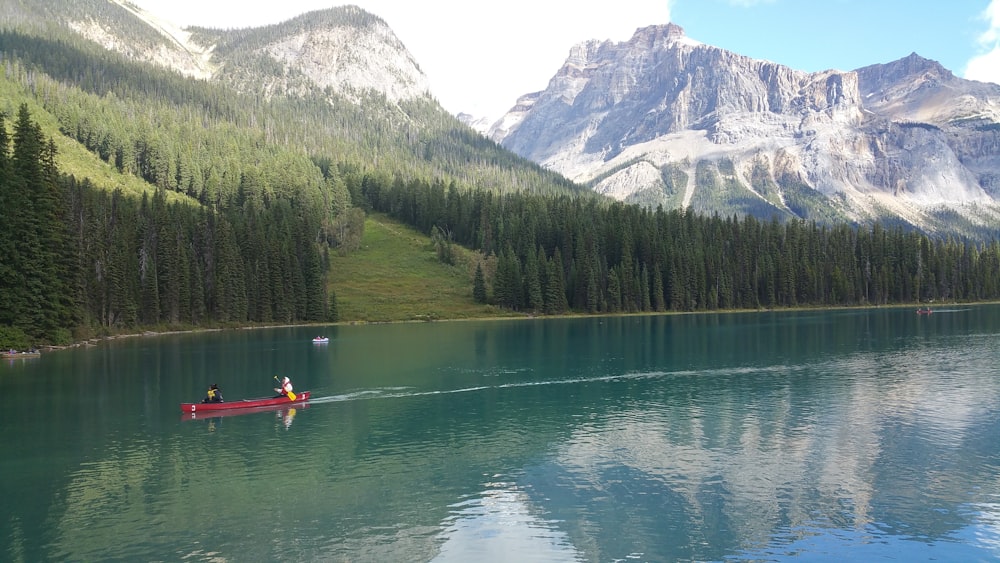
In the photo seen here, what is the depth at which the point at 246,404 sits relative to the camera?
6638 cm

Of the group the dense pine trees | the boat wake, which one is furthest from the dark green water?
the dense pine trees

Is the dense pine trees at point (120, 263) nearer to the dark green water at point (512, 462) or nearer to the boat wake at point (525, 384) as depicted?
the dark green water at point (512, 462)

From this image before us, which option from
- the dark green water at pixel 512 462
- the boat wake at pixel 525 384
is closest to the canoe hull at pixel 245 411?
the dark green water at pixel 512 462

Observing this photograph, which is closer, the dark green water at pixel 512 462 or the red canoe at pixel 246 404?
the dark green water at pixel 512 462

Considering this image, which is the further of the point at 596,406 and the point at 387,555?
the point at 596,406

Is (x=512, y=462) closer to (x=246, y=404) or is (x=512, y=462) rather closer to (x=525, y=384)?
(x=246, y=404)

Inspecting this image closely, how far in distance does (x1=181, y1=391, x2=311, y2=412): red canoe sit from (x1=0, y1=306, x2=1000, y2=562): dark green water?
1.60 metres

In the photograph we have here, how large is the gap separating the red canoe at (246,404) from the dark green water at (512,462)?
1.60 m

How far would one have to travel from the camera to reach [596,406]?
6669 centimetres

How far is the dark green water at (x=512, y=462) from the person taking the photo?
3322 cm

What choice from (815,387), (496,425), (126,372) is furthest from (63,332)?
(815,387)

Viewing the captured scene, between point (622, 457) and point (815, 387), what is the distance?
37.4 metres

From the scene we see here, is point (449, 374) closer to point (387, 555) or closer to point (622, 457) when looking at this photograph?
point (622, 457)

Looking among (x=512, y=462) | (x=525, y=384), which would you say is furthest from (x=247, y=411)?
(x=512, y=462)
